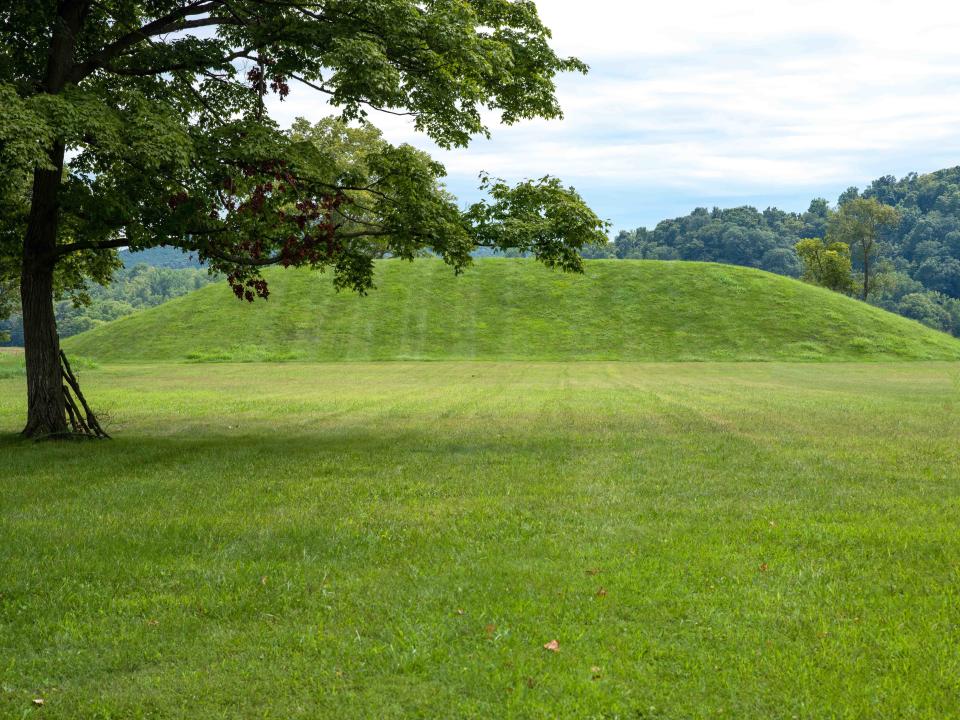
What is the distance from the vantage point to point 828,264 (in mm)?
111000

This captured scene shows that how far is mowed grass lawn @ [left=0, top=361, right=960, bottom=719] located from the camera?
5.95m

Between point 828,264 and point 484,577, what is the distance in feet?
376

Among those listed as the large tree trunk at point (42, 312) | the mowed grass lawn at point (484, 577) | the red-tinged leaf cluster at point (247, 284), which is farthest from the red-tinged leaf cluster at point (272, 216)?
the mowed grass lawn at point (484, 577)

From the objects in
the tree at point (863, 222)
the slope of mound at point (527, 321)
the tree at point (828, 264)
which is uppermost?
the tree at point (863, 222)

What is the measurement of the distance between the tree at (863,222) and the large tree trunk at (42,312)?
123937mm

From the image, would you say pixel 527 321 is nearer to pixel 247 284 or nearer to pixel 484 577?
pixel 247 284

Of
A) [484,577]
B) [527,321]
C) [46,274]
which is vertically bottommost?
[484,577]

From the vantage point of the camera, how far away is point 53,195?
19.3 m

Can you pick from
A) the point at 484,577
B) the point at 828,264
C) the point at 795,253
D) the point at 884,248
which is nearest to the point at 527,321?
the point at 828,264

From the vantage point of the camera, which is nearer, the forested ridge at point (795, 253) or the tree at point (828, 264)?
the tree at point (828, 264)

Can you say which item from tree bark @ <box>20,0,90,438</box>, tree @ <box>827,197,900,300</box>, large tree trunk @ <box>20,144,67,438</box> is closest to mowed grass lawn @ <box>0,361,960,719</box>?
large tree trunk @ <box>20,144,67,438</box>

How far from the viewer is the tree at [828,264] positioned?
110500mm

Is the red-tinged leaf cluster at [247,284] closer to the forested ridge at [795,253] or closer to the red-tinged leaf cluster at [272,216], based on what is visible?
the red-tinged leaf cluster at [272,216]

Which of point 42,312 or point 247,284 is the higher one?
point 247,284
